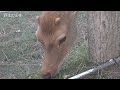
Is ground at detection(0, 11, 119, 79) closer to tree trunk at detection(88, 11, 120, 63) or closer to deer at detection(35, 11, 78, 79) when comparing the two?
tree trunk at detection(88, 11, 120, 63)

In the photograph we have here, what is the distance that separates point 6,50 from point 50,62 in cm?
159

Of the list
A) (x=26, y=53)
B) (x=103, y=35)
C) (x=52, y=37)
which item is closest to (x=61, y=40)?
(x=52, y=37)

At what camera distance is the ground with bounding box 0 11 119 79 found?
4.28 metres

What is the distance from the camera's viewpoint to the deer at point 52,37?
3.38m

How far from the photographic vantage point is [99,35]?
4340 millimetres

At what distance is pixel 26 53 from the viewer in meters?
4.80

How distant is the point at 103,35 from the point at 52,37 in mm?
1112

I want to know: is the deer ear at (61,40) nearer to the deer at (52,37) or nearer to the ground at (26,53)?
the deer at (52,37)

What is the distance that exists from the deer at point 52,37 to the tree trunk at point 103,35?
73 centimetres

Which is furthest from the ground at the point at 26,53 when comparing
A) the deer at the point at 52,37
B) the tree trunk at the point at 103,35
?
the deer at the point at 52,37

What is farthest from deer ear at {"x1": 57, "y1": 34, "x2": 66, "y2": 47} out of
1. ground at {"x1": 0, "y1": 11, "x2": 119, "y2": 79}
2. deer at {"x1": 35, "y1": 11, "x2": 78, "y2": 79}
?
ground at {"x1": 0, "y1": 11, "x2": 119, "y2": 79}

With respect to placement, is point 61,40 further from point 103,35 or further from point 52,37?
point 103,35
